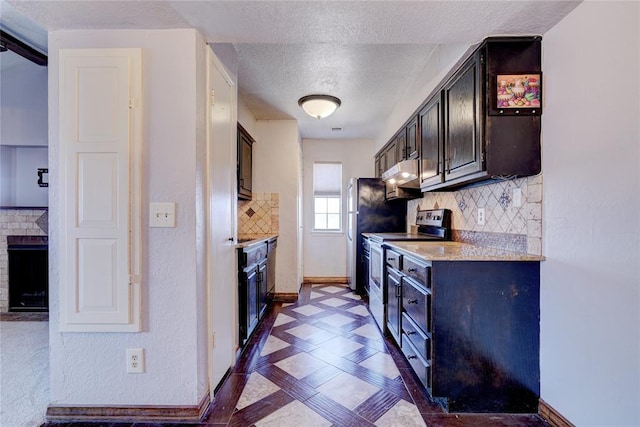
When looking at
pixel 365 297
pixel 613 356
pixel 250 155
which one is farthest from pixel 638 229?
pixel 250 155

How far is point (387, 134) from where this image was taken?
421 cm

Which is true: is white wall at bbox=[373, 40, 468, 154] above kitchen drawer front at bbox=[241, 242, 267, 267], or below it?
above

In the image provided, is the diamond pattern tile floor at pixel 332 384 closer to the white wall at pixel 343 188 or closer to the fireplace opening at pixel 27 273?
the white wall at pixel 343 188

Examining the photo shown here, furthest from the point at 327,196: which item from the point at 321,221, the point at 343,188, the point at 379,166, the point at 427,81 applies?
the point at 427,81

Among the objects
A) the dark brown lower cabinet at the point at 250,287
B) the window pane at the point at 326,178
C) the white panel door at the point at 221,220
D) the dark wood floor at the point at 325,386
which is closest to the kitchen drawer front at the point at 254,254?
the dark brown lower cabinet at the point at 250,287

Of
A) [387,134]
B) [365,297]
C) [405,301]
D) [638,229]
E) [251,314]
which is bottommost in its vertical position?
[365,297]

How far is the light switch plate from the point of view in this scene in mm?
1601

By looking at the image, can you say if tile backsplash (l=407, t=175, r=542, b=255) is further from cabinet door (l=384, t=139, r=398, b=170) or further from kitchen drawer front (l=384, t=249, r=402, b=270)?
cabinet door (l=384, t=139, r=398, b=170)

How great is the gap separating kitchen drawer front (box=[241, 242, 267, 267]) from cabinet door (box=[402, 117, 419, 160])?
1.74 m

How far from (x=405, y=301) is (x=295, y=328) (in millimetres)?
1320

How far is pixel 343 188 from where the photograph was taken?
209 inches

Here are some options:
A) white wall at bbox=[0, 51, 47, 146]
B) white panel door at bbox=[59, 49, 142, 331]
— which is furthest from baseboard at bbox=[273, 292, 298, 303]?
white wall at bbox=[0, 51, 47, 146]

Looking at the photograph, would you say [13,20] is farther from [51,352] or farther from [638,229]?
[638,229]

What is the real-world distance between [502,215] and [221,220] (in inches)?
74.2
